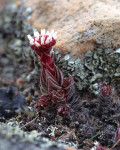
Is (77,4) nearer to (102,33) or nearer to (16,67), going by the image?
(102,33)

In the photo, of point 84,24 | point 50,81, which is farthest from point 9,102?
point 84,24

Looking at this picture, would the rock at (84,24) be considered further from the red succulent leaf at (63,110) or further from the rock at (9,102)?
the rock at (9,102)

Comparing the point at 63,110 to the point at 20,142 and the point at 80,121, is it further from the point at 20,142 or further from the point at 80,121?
the point at 20,142

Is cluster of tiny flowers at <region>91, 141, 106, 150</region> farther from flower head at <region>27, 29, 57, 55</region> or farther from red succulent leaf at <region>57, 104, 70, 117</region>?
flower head at <region>27, 29, 57, 55</region>

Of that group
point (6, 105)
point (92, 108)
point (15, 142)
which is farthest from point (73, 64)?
point (15, 142)

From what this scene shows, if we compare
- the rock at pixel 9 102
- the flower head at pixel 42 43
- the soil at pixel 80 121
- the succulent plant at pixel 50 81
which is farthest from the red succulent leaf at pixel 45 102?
the flower head at pixel 42 43

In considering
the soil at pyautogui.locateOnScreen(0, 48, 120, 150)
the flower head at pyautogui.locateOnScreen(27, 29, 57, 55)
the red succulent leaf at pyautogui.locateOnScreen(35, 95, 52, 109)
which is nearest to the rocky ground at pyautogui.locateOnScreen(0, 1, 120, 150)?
the soil at pyautogui.locateOnScreen(0, 48, 120, 150)

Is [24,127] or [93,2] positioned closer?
[24,127]
